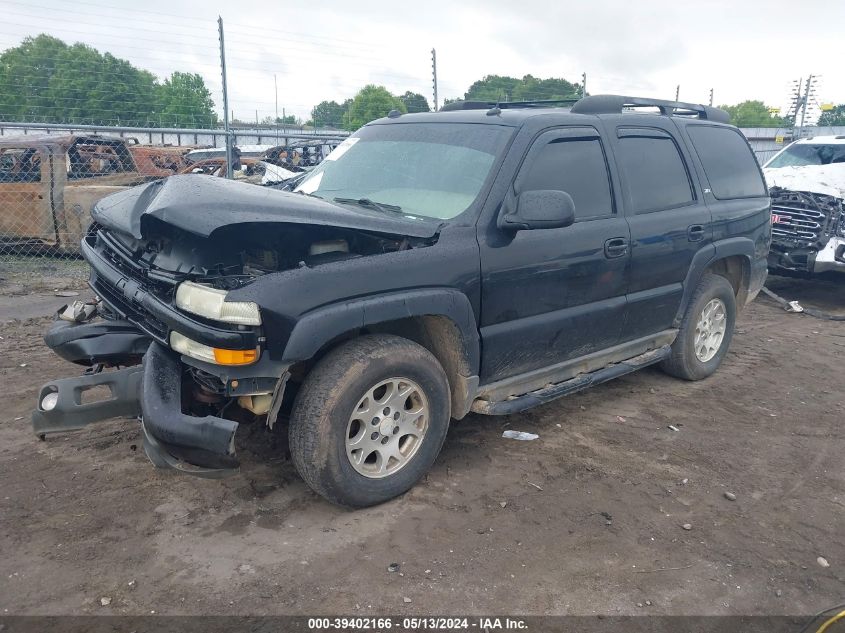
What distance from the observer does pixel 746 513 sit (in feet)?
11.6

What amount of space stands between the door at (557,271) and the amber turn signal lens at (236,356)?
1.30m

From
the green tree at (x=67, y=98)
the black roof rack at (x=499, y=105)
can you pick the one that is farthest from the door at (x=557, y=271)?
the green tree at (x=67, y=98)

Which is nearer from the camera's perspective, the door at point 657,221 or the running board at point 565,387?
the running board at point 565,387

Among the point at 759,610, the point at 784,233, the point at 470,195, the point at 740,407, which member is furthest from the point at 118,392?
the point at 784,233

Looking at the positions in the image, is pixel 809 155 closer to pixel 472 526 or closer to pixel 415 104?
pixel 415 104

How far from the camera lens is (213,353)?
9.67 ft

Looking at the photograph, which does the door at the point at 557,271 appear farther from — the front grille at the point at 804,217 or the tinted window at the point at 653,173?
the front grille at the point at 804,217

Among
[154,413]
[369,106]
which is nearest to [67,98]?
[154,413]

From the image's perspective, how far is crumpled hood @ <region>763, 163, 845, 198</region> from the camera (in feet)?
27.0

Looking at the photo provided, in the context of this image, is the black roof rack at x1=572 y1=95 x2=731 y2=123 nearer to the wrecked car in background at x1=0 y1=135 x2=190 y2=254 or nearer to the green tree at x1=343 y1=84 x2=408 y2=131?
the wrecked car in background at x1=0 y1=135 x2=190 y2=254

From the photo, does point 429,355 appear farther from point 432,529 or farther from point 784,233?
point 784,233

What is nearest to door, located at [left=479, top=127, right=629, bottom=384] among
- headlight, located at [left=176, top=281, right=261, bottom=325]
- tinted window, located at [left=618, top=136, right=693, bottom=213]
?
tinted window, located at [left=618, top=136, right=693, bottom=213]

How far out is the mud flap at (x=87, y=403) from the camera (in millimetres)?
3244

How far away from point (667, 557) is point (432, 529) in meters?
1.09
